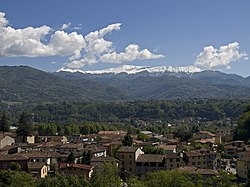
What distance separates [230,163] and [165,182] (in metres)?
28.1

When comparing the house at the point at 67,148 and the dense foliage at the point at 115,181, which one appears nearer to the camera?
the dense foliage at the point at 115,181

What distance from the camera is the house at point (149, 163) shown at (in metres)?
45.7

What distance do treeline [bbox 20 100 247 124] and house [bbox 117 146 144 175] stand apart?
112928mm

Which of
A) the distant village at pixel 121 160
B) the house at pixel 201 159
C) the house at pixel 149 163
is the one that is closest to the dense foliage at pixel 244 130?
the distant village at pixel 121 160

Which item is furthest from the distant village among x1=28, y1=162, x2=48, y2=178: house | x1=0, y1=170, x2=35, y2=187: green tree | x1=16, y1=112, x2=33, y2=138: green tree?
x1=16, y1=112, x2=33, y2=138: green tree

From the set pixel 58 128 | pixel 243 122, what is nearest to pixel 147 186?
pixel 243 122

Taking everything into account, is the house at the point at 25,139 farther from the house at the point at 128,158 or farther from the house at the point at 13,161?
the house at the point at 13,161

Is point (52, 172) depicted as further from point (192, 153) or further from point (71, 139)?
point (71, 139)

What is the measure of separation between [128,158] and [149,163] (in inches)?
112

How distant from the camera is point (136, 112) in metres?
180

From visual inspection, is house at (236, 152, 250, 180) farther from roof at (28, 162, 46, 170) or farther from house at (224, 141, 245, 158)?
roof at (28, 162, 46, 170)

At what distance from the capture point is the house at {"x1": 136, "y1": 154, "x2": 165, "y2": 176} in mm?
45713

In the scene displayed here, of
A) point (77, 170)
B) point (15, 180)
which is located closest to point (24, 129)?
point (77, 170)

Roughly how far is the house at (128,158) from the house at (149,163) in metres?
0.59
